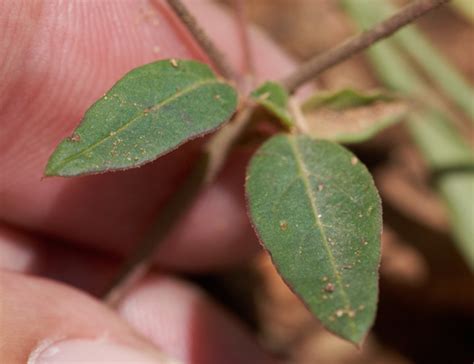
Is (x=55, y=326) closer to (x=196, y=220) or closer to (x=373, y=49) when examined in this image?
(x=196, y=220)

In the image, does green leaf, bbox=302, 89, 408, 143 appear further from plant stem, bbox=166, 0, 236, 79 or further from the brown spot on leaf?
the brown spot on leaf

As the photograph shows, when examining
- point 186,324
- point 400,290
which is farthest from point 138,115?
point 400,290

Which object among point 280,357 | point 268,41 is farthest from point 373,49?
point 280,357

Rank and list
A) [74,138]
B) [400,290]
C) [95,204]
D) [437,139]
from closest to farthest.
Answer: [74,138]
[95,204]
[437,139]
[400,290]

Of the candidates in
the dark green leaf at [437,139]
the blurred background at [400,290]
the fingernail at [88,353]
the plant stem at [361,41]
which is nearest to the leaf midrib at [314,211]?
the plant stem at [361,41]

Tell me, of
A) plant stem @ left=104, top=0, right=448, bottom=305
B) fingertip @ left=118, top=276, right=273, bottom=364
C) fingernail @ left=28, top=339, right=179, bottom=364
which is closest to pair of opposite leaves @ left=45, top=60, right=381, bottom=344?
plant stem @ left=104, top=0, right=448, bottom=305

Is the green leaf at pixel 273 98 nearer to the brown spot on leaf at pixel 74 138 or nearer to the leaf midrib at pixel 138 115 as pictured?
the leaf midrib at pixel 138 115

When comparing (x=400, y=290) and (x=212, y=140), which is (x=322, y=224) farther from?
(x=400, y=290)
